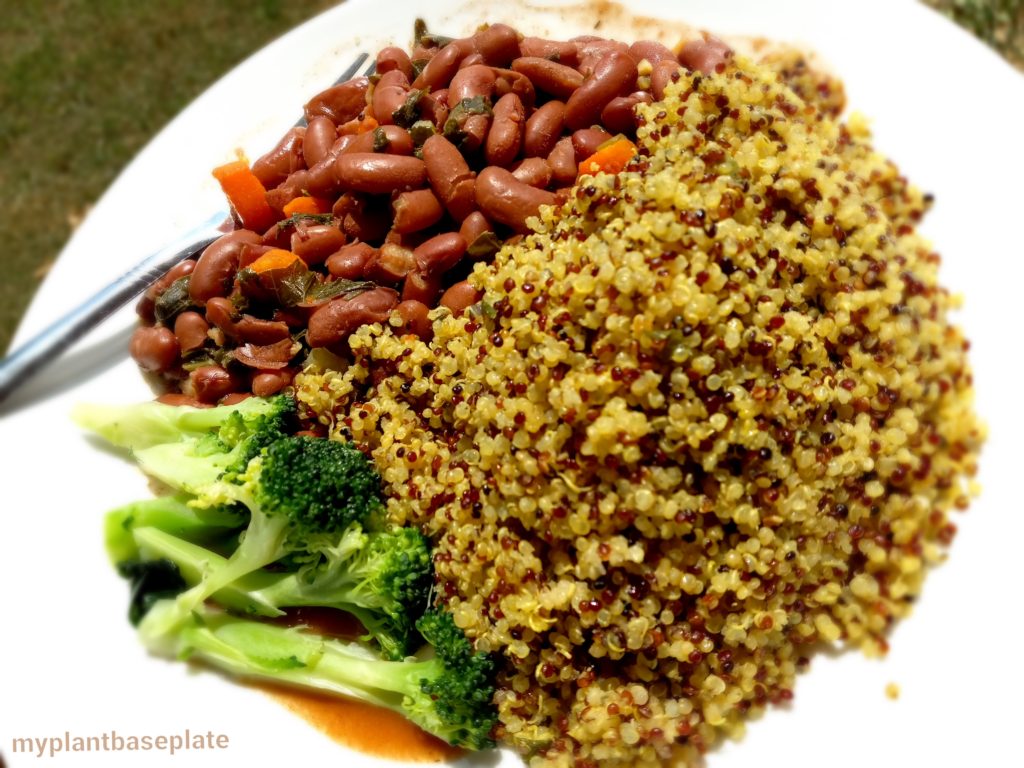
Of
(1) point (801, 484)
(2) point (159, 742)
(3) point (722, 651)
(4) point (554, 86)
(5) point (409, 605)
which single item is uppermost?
(4) point (554, 86)

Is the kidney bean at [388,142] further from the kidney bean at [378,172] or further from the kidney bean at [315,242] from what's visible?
the kidney bean at [315,242]

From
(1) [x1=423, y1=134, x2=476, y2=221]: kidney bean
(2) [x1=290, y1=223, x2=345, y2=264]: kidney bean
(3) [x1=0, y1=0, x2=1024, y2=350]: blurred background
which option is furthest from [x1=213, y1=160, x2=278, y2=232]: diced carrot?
(3) [x1=0, y1=0, x2=1024, y2=350]: blurred background

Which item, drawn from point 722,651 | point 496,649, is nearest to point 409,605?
point 496,649

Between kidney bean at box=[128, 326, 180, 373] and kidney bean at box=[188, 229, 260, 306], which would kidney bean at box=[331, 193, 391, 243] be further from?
kidney bean at box=[128, 326, 180, 373]

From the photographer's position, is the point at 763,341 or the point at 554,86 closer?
the point at 763,341

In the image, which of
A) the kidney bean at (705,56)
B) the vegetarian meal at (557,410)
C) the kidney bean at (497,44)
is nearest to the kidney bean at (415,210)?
the vegetarian meal at (557,410)

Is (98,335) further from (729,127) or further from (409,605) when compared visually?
(729,127)
